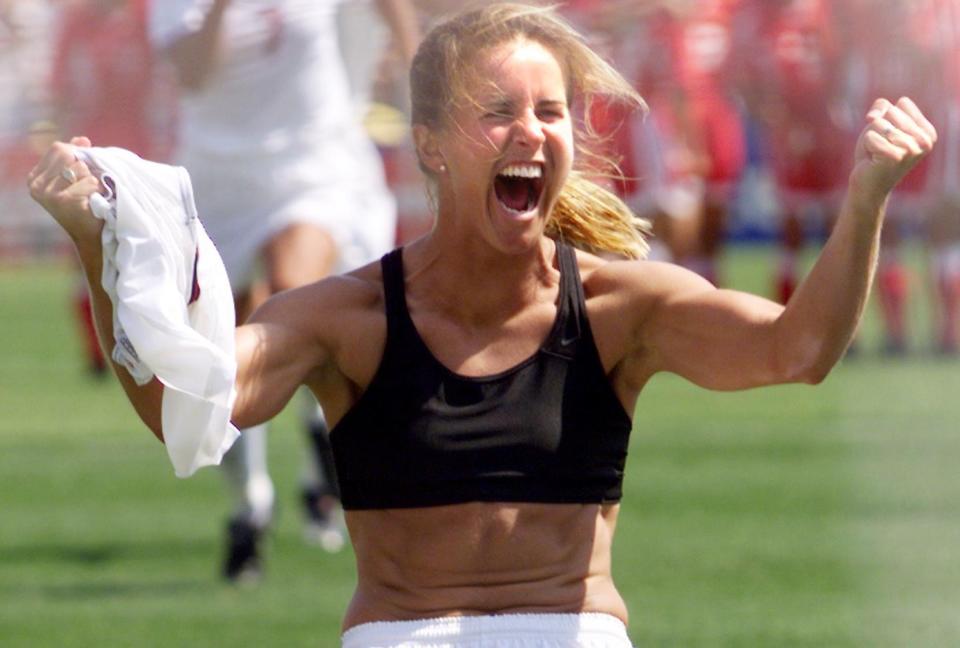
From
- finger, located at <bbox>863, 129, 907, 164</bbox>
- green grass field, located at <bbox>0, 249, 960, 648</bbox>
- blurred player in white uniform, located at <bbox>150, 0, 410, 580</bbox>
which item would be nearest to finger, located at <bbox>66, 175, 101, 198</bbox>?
finger, located at <bbox>863, 129, 907, 164</bbox>

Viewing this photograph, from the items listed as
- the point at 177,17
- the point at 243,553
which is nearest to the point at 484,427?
the point at 243,553

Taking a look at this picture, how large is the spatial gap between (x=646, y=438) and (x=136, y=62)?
3489mm

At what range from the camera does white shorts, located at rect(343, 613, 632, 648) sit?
410cm

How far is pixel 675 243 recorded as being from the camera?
15.1 metres

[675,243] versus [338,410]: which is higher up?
[338,410]

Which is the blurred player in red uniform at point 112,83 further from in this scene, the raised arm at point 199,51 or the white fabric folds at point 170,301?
the white fabric folds at point 170,301

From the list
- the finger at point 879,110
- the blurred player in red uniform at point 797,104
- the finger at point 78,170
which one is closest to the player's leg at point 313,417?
the finger at point 78,170

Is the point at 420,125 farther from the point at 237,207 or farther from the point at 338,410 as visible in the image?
the point at 237,207

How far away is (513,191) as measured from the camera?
4164 millimetres

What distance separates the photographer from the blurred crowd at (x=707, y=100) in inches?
448

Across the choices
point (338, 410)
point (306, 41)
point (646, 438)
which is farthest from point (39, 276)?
point (338, 410)

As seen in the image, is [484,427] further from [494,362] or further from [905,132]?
[905,132]

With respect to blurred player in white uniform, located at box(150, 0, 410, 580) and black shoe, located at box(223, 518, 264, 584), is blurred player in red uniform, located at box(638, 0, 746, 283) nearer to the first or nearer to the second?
blurred player in white uniform, located at box(150, 0, 410, 580)

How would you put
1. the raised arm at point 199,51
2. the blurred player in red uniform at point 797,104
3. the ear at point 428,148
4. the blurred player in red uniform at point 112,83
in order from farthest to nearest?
the blurred player in red uniform at point 797,104, the blurred player in red uniform at point 112,83, the raised arm at point 199,51, the ear at point 428,148
